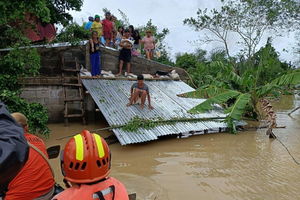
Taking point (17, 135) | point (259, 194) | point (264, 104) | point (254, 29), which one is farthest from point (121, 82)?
point (254, 29)

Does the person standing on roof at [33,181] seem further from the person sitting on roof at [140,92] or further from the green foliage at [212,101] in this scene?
the green foliage at [212,101]

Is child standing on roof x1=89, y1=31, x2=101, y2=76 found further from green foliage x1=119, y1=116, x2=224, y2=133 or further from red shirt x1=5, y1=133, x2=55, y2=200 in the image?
red shirt x1=5, y1=133, x2=55, y2=200

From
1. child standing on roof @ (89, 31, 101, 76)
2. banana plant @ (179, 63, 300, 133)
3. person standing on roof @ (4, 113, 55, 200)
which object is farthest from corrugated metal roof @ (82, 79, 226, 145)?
person standing on roof @ (4, 113, 55, 200)

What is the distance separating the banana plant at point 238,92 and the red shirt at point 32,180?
6.04 m

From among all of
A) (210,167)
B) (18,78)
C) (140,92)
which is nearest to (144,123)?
(140,92)

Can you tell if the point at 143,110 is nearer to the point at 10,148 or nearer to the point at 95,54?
the point at 95,54

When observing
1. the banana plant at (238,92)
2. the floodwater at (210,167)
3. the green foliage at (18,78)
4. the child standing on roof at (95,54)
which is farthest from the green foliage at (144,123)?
the child standing on roof at (95,54)

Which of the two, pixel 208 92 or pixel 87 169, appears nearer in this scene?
pixel 87 169

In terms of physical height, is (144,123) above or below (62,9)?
below

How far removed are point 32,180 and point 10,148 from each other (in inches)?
65.7

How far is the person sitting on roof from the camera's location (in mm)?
8375

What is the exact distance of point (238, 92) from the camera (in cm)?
884

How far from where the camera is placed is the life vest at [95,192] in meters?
1.55

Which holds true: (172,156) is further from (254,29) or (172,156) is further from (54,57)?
(254,29)
